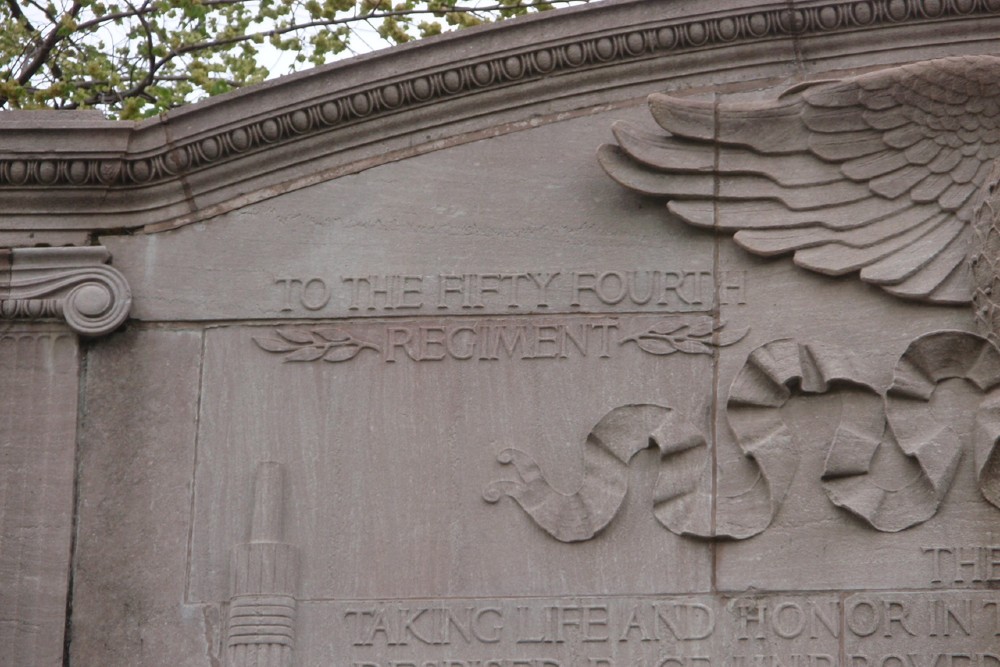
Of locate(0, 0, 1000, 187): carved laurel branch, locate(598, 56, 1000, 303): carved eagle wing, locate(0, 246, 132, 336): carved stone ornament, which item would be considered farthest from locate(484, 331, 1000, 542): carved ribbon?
locate(0, 246, 132, 336): carved stone ornament

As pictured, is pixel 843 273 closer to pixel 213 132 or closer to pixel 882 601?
pixel 882 601

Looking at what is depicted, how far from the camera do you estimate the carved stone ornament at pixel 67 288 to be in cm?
932

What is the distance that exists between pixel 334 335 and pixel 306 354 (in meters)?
0.15

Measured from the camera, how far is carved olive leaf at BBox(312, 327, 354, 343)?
9297mm

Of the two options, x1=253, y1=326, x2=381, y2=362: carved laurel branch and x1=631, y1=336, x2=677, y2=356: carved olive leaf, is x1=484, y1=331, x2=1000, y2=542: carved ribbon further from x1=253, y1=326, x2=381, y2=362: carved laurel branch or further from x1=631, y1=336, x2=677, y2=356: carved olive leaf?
x1=253, y1=326, x2=381, y2=362: carved laurel branch

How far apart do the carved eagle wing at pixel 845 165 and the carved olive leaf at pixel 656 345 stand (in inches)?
21.4

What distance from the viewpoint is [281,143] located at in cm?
958

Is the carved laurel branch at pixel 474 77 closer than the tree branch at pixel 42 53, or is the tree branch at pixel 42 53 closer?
the carved laurel branch at pixel 474 77

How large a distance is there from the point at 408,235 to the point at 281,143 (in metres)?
0.73

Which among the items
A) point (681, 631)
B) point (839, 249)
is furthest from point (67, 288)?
point (839, 249)

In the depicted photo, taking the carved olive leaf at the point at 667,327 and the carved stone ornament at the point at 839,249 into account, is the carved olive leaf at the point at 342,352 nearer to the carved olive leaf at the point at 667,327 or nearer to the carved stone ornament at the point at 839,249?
the carved stone ornament at the point at 839,249

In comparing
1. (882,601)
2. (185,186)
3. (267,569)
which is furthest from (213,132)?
(882,601)

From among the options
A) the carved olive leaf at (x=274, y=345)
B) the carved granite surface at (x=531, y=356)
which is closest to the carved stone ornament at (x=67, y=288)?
the carved granite surface at (x=531, y=356)

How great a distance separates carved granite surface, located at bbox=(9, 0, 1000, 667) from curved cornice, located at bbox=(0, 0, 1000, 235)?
0.02 meters
